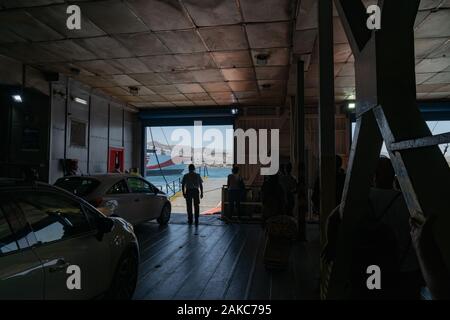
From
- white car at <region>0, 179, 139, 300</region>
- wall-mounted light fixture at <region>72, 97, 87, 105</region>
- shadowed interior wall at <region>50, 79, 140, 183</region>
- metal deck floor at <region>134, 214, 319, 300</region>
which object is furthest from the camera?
wall-mounted light fixture at <region>72, 97, 87, 105</region>

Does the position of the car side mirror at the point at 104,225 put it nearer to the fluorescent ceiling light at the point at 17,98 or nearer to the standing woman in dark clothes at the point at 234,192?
the fluorescent ceiling light at the point at 17,98

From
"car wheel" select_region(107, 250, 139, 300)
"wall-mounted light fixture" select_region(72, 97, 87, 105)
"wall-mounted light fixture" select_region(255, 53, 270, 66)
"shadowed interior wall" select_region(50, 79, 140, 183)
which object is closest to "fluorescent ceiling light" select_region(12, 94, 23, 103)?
"shadowed interior wall" select_region(50, 79, 140, 183)

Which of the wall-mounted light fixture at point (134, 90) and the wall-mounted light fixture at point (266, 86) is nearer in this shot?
the wall-mounted light fixture at point (266, 86)

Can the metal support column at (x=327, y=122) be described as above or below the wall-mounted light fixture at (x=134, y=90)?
below

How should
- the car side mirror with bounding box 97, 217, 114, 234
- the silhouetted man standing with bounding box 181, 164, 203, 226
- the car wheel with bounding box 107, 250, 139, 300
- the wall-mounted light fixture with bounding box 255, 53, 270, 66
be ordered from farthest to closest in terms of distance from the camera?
the silhouetted man standing with bounding box 181, 164, 203, 226, the wall-mounted light fixture with bounding box 255, 53, 270, 66, the car wheel with bounding box 107, 250, 139, 300, the car side mirror with bounding box 97, 217, 114, 234

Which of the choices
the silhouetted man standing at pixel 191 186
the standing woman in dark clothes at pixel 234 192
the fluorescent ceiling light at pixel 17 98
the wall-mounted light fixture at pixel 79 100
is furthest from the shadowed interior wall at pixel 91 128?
the standing woman in dark clothes at pixel 234 192

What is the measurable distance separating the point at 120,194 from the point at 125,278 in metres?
3.41

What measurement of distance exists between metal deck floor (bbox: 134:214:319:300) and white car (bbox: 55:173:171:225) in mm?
647

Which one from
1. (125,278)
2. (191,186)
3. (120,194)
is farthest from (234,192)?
(125,278)

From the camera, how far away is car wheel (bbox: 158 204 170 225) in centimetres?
855

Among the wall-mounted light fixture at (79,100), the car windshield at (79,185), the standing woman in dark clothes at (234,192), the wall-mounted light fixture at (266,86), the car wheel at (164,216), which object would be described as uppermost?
the wall-mounted light fixture at (266,86)

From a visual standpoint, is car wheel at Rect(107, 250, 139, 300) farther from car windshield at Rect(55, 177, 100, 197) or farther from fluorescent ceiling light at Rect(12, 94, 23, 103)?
fluorescent ceiling light at Rect(12, 94, 23, 103)

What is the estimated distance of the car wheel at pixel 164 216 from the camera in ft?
28.0

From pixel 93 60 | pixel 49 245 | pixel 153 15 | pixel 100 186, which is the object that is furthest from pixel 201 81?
pixel 49 245
